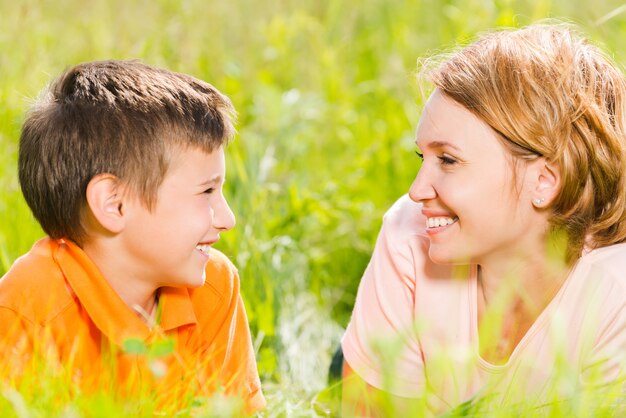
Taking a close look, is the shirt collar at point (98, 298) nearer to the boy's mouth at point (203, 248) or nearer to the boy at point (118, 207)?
the boy at point (118, 207)

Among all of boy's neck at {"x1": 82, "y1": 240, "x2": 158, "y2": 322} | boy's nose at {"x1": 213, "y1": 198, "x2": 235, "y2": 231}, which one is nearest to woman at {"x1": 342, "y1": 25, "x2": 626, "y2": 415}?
boy's nose at {"x1": 213, "y1": 198, "x2": 235, "y2": 231}

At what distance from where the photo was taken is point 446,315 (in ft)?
7.63

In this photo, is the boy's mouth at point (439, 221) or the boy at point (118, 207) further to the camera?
the boy's mouth at point (439, 221)

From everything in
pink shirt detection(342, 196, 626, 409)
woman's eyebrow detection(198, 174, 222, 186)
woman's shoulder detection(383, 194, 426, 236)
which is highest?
woman's eyebrow detection(198, 174, 222, 186)

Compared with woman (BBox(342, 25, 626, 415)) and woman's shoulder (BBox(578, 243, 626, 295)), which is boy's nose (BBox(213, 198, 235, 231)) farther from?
woman's shoulder (BBox(578, 243, 626, 295))

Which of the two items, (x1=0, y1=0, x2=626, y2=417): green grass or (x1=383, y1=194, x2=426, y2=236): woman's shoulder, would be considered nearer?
(x1=383, y1=194, x2=426, y2=236): woman's shoulder

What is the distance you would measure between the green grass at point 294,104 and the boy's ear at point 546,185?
0.48 meters

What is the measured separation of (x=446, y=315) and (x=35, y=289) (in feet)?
3.23

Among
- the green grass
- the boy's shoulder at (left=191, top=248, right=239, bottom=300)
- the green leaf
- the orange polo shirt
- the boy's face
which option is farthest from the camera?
the green grass

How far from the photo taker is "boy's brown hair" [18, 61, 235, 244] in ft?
7.03

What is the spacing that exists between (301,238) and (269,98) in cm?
55

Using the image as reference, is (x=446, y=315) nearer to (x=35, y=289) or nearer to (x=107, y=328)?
(x=107, y=328)

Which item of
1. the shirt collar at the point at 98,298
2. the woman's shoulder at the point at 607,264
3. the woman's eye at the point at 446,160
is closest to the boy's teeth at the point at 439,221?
the woman's eye at the point at 446,160

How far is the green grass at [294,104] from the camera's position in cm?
287
